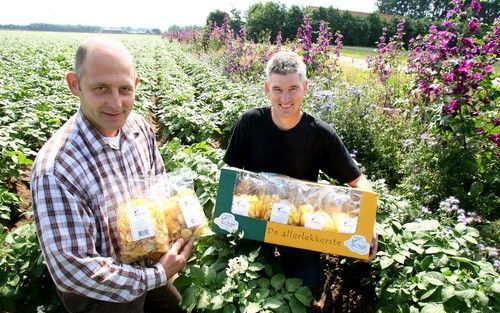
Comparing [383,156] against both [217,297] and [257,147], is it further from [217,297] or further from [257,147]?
[217,297]

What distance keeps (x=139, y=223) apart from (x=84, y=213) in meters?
0.24

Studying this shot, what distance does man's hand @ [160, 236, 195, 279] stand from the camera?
188 cm

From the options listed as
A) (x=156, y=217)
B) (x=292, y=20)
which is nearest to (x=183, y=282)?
(x=156, y=217)

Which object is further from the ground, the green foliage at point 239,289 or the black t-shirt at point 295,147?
the black t-shirt at point 295,147

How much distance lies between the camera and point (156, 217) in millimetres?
1867

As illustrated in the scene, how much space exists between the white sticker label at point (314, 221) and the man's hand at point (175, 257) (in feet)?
2.13

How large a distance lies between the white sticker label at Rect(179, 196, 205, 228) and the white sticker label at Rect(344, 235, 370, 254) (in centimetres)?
82

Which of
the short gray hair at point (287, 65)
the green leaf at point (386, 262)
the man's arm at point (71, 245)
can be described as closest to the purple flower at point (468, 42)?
the short gray hair at point (287, 65)

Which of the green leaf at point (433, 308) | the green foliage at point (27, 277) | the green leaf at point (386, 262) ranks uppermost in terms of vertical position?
the green leaf at point (386, 262)

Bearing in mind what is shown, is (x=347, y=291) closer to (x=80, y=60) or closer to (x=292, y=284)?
(x=292, y=284)

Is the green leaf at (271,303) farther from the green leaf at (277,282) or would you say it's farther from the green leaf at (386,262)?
the green leaf at (386,262)

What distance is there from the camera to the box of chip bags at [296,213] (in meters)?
2.06

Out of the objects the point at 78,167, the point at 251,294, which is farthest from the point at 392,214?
the point at 78,167

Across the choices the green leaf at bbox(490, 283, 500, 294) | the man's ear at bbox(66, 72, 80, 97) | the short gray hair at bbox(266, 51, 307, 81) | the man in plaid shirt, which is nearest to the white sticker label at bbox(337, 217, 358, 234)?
the green leaf at bbox(490, 283, 500, 294)
